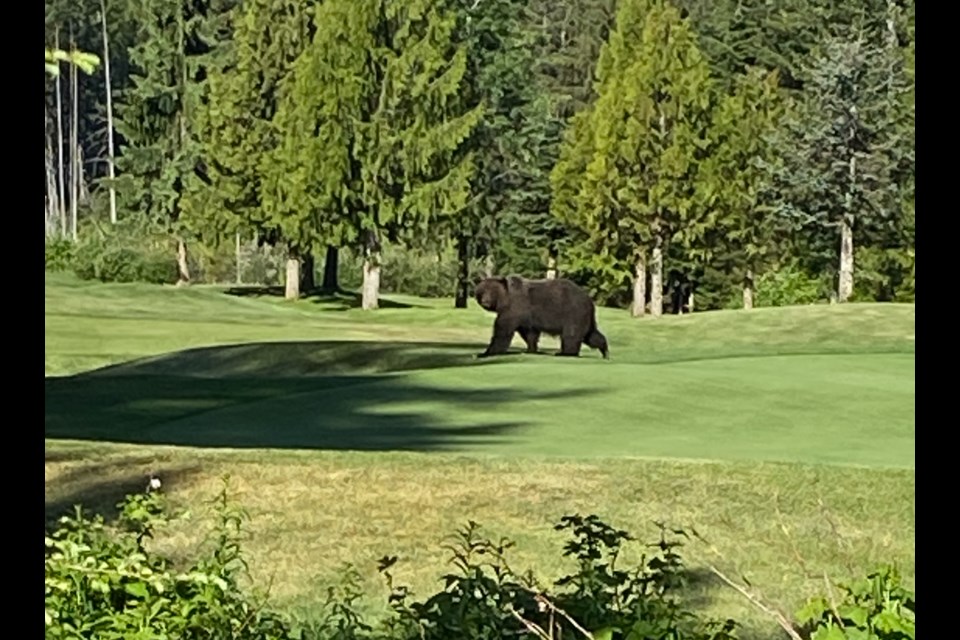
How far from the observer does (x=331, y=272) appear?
17.8 meters

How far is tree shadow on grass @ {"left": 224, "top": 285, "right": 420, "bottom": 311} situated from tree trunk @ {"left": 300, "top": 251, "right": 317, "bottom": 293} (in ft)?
0.29

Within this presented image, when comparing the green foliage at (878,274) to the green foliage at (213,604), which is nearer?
the green foliage at (213,604)

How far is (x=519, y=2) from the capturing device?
21344 mm

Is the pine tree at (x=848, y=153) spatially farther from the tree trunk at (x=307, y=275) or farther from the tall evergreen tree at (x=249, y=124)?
the tall evergreen tree at (x=249, y=124)

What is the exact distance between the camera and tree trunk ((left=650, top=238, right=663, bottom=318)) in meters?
19.3

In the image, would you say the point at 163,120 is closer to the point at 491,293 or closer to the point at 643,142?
the point at 643,142

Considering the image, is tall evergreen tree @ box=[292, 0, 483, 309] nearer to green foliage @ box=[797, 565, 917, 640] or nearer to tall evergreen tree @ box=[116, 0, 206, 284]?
tall evergreen tree @ box=[116, 0, 206, 284]

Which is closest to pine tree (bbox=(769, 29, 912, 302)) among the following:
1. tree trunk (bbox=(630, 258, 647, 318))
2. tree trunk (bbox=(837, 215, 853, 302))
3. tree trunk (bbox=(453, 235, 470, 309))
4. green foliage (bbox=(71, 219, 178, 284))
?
tree trunk (bbox=(837, 215, 853, 302))

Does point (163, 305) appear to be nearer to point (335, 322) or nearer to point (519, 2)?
point (335, 322)

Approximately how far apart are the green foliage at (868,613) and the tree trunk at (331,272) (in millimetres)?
15647

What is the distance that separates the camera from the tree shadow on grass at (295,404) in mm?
7523

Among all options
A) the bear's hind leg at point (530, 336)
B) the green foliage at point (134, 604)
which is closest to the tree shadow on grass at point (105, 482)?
the green foliage at point (134, 604)
